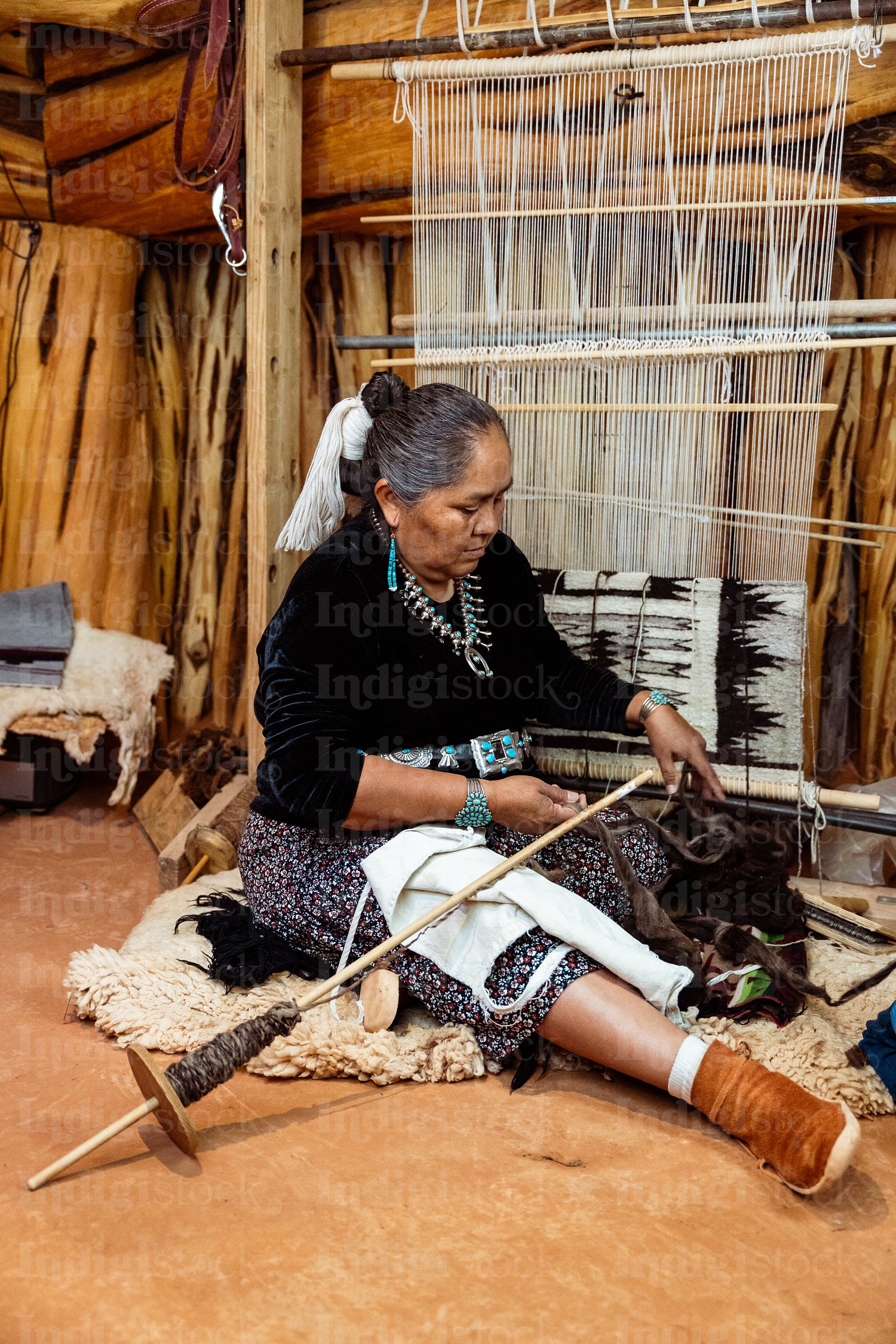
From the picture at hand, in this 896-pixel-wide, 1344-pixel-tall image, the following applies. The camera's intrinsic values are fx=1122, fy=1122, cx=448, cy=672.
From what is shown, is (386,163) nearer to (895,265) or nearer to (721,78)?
(721,78)

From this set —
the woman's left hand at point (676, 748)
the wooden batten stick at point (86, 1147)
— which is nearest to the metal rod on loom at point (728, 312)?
the woman's left hand at point (676, 748)

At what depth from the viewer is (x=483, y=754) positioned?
2264mm

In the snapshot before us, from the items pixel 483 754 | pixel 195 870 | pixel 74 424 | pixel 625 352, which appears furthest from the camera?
pixel 74 424

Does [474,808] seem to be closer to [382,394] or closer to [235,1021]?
[235,1021]

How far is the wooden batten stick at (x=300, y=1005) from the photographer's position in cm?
159

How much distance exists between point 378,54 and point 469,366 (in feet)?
2.42

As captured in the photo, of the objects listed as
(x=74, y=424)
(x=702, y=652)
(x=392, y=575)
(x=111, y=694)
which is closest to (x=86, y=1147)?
(x=392, y=575)

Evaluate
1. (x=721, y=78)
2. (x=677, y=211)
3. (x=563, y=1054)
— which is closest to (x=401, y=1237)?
(x=563, y=1054)

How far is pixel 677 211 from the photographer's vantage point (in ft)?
8.39

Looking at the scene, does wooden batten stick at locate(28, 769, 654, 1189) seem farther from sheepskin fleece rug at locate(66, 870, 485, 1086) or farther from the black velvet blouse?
the black velvet blouse

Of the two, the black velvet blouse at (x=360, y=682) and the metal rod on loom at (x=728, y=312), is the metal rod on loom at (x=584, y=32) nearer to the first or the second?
the metal rod on loom at (x=728, y=312)

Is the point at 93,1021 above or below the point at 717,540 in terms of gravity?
below

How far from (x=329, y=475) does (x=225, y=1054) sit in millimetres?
1170

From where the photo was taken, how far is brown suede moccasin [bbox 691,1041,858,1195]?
1.58 meters
